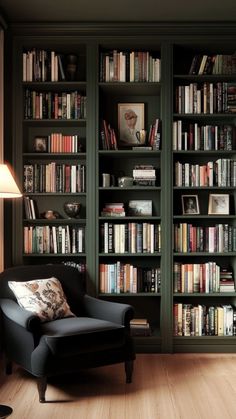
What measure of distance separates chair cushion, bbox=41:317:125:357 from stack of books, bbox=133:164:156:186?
1.36 metres

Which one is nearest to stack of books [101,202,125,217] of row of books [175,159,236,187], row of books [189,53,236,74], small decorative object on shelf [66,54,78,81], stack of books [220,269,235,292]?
row of books [175,159,236,187]

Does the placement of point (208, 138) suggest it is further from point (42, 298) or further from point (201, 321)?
point (42, 298)

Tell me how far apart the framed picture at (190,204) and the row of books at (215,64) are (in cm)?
109

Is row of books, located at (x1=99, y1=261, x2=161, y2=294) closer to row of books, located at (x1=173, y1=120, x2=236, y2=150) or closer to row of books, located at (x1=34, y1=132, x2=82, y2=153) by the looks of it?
row of books, located at (x1=34, y1=132, x2=82, y2=153)

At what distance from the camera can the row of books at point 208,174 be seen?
15.4 feet

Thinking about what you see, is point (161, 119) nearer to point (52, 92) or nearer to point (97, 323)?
point (52, 92)

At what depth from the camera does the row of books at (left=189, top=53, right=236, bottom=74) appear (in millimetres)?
4684

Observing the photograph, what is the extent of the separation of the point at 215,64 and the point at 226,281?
6.21ft

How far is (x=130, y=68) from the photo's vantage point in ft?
15.3

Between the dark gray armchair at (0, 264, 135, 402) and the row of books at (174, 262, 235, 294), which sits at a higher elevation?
the row of books at (174, 262, 235, 294)

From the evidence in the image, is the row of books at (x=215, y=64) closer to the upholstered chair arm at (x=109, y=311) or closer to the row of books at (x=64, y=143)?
the row of books at (x=64, y=143)

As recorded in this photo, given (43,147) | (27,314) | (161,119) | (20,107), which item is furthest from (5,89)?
(27,314)

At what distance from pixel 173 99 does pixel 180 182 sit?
723 millimetres

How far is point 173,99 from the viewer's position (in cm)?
470
